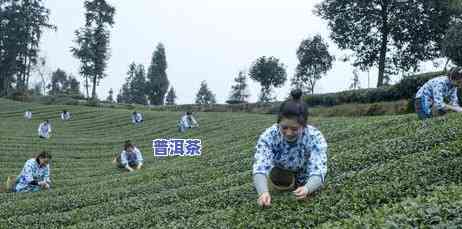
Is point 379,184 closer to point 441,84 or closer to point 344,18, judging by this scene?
point 441,84

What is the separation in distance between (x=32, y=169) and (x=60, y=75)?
132 m

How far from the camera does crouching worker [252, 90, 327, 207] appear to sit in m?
6.93

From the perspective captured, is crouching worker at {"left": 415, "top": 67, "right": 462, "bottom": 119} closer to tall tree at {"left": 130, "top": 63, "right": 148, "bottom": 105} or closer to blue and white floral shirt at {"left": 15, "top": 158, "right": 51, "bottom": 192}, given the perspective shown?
blue and white floral shirt at {"left": 15, "top": 158, "right": 51, "bottom": 192}

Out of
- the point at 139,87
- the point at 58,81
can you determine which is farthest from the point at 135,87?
the point at 58,81

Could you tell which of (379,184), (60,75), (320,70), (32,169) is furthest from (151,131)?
(60,75)

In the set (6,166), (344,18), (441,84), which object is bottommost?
(6,166)

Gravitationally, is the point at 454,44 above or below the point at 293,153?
above

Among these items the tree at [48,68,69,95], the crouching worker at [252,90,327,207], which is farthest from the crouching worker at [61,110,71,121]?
the tree at [48,68,69,95]

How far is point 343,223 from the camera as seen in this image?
672 cm

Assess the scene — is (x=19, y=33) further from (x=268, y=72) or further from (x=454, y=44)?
(x=454, y=44)

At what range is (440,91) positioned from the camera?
50.2 ft

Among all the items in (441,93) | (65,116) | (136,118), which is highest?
(441,93)

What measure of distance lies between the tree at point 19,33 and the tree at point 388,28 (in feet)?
182

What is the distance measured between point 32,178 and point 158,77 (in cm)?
9182
